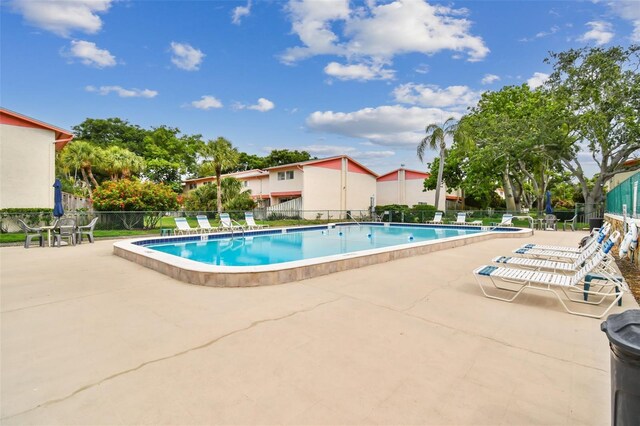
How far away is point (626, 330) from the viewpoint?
154 cm

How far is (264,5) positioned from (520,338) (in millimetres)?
17613

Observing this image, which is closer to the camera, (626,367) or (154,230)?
(626,367)

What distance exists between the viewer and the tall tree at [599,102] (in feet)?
66.7

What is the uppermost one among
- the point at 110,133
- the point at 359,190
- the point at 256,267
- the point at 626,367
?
the point at 110,133

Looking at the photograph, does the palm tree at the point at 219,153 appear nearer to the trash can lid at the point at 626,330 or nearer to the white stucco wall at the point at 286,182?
the white stucco wall at the point at 286,182

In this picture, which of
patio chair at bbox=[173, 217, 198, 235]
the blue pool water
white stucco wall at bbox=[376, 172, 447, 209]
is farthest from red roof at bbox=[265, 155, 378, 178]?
patio chair at bbox=[173, 217, 198, 235]

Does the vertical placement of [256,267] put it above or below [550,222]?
below

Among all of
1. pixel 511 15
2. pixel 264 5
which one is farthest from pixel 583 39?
pixel 264 5

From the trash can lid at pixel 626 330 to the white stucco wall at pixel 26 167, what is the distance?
70.6ft

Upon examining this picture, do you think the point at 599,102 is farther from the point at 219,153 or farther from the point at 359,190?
the point at 219,153

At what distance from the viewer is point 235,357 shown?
314cm

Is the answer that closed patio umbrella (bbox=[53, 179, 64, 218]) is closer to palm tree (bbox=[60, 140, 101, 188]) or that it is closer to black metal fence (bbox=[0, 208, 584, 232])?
black metal fence (bbox=[0, 208, 584, 232])

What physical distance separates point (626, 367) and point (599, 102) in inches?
1055

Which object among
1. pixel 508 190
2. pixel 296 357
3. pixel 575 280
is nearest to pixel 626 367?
pixel 296 357
